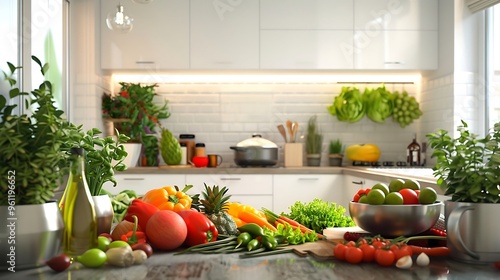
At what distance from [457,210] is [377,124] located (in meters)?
4.48

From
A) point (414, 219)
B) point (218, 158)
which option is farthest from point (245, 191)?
point (414, 219)

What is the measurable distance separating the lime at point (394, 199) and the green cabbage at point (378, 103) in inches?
160

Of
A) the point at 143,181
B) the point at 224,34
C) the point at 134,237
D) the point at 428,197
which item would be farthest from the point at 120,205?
the point at 224,34

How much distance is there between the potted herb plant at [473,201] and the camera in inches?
54.6

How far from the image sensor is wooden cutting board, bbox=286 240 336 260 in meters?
1.50

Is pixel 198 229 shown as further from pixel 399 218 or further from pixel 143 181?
pixel 143 181

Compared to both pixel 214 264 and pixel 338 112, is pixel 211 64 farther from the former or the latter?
pixel 214 264

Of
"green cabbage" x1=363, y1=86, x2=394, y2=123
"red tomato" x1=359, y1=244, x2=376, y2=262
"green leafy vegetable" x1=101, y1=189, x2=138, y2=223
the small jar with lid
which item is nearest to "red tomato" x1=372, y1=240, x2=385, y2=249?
"red tomato" x1=359, y1=244, x2=376, y2=262

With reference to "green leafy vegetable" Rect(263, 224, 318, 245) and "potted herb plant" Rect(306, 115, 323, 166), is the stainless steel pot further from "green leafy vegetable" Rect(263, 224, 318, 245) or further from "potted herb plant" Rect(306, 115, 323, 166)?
"green leafy vegetable" Rect(263, 224, 318, 245)

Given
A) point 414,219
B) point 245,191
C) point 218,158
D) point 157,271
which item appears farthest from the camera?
point 218,158

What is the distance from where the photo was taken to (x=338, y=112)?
5.73 meters

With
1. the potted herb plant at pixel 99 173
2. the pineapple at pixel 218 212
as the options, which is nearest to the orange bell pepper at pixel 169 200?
the pineapple at pixel 218 212

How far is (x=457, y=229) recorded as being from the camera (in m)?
1.41

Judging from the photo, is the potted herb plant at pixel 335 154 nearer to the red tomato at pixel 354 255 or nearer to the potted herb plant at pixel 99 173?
the potted herb plant at pixel 99 173
